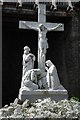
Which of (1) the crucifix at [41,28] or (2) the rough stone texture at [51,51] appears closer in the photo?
(1) the crucifix at [41,28]

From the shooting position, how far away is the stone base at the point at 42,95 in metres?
9.22

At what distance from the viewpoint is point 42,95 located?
9352mm

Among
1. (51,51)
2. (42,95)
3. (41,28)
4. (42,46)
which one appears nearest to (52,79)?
(42,95)

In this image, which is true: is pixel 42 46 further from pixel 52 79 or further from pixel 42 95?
pixel 42 95

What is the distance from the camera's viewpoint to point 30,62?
9875mm

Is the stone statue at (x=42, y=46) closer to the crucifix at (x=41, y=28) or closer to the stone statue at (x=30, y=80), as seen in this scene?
the crucifix at (x=41, y=28)

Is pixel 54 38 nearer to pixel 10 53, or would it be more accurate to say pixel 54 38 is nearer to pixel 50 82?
pixel 10 53

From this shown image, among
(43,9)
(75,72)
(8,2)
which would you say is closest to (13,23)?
(8,2)

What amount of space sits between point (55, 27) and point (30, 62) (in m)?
1.35

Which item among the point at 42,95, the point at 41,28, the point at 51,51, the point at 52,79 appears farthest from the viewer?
the point at 51,51

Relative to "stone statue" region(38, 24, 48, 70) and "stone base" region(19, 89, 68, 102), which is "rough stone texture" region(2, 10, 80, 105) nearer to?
"stone statue" region(38, 24, 48, 70)

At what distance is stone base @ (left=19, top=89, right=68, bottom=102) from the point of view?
9219mm

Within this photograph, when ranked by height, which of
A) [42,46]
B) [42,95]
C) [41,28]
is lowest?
[42,95]

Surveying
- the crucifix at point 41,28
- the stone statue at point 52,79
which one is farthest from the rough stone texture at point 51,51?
the stone statue at point 52,79
